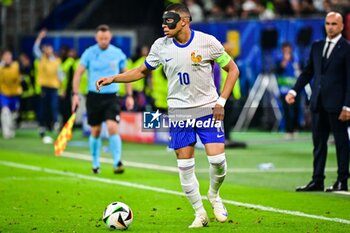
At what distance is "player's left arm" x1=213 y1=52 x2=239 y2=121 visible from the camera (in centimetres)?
1158

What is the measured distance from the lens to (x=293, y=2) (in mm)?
31562

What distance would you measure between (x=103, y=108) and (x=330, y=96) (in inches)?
172

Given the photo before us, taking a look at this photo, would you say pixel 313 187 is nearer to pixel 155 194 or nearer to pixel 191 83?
pixel 155 194

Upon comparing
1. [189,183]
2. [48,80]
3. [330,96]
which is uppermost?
[330,96]

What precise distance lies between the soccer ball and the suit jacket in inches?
185

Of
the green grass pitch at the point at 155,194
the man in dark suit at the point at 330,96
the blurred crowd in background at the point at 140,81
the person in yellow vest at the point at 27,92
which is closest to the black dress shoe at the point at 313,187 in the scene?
the man in dark suit at the point at 330,96

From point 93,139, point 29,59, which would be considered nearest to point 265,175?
point 93,139

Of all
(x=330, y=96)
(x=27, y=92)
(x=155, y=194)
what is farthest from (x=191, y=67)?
(x=27, y=92)

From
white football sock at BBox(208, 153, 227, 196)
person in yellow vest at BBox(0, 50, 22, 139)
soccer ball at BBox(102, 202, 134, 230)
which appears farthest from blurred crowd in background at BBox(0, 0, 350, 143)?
soccer ball at BBox(102, 202, 134, 230)

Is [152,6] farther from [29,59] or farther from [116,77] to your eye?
[116,77]

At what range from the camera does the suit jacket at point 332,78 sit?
15164 millimetres

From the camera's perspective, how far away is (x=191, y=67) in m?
11.8

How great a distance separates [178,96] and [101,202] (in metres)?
2.77

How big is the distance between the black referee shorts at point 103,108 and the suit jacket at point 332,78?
372 cm
